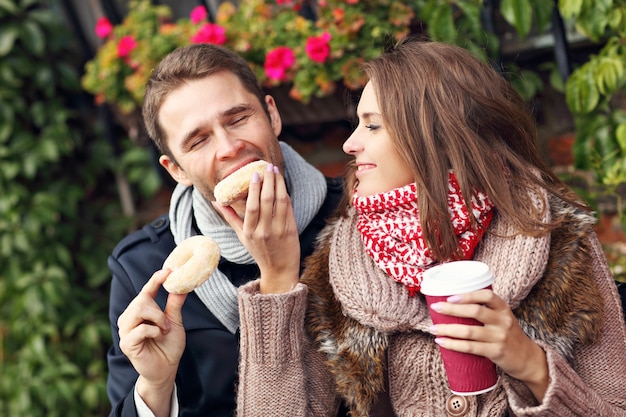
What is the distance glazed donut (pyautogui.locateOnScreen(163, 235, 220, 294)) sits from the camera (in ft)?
5.63

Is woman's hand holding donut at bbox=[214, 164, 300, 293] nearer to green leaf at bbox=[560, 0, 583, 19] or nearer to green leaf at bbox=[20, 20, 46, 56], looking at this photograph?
green leaf at bbox=[560, 0, 583, 19]

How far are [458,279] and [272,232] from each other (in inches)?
22.3

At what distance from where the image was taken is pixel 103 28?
3480 millimetres

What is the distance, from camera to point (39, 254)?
361 centimetres

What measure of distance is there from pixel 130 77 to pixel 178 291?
5.98ft

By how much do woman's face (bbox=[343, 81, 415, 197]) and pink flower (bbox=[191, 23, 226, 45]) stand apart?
1.39 m

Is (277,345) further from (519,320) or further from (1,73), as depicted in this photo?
(1,73)

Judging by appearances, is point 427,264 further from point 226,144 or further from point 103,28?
point 103,28

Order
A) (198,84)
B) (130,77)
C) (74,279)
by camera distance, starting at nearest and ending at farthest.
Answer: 1. (198,84)
2. (130,77)
3. (74,279)

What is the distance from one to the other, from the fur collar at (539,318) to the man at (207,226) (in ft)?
0.56

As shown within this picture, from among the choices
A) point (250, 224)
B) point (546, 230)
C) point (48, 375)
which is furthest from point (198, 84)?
point (48, 375)

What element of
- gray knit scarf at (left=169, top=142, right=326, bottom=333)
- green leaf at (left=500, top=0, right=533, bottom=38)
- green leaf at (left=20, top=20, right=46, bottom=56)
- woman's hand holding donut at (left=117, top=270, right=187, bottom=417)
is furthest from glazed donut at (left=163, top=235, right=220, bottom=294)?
green leaf at (left=20, top=20, right=46, bottom=56)

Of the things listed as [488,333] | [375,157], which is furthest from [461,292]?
[375,157]

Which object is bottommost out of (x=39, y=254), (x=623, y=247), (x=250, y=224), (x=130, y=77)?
(x=623, y=247)
